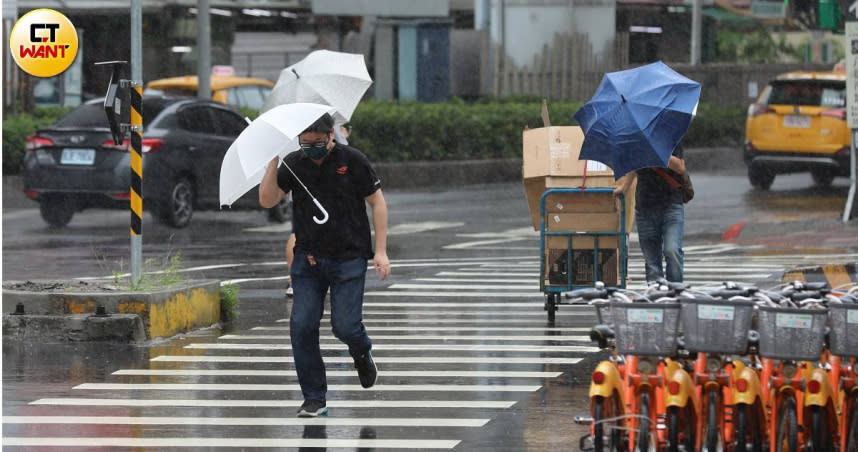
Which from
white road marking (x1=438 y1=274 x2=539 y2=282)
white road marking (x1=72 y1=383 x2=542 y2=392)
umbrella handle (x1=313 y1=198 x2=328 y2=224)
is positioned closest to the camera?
umbrella handle (x1=313 y1=198 x2=328 y2=224)

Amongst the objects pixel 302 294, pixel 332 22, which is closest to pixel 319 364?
pixel 302 294

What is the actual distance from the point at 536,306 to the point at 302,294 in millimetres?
4776

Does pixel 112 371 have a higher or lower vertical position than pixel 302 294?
lower

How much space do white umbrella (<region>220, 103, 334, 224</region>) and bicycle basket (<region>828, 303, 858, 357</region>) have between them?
2.83 meters

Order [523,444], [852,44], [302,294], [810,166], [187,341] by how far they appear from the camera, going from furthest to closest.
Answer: [810,166]
[852,44]
[187,341]
[302,294]
[523,444]

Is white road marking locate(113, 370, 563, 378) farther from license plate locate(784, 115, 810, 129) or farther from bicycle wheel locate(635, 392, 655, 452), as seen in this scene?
license plate locate(784, 115, 810, 129)

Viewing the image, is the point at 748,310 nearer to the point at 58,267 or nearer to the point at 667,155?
the point at 667,155

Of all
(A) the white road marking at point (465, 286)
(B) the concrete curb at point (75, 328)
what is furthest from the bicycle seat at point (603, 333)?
(A) the white road marking at point (465, 286)

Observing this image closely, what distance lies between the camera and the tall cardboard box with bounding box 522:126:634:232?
1210 centimetres

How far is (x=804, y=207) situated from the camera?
22922 millimetres

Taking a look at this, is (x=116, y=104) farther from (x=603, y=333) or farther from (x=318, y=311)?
(x=603, y=333)

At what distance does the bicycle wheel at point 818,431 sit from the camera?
7.39 m

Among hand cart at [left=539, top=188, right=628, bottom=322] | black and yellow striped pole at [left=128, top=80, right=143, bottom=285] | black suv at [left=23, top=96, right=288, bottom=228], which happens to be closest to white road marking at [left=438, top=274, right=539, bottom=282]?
hand cart at [left=539, top=188, right=628, bottom=322]

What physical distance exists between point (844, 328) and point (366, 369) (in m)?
2.92
